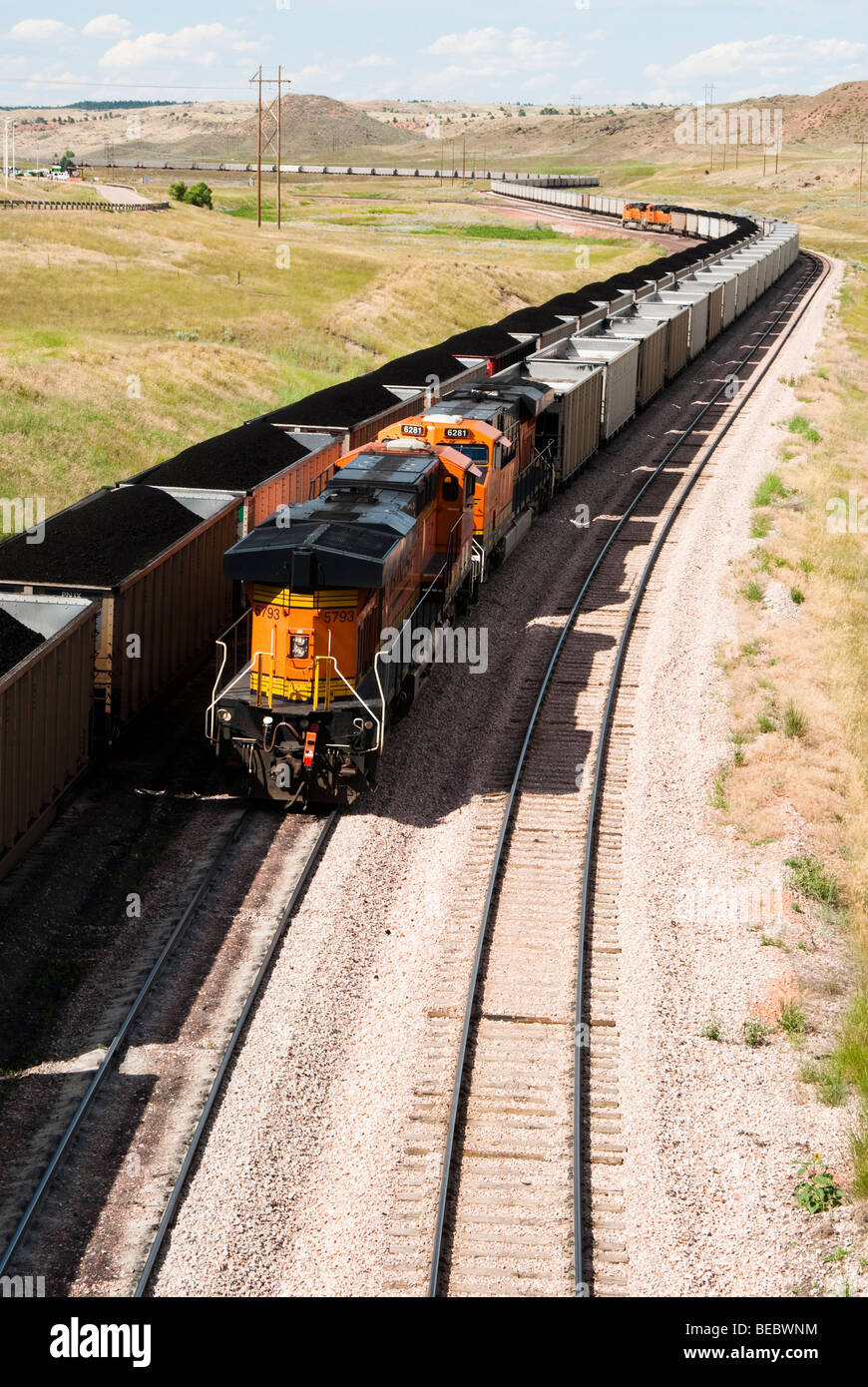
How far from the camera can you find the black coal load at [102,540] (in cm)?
1967

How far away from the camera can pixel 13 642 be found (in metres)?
17.4

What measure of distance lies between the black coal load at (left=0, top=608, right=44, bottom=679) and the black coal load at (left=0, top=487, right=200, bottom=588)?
140cm

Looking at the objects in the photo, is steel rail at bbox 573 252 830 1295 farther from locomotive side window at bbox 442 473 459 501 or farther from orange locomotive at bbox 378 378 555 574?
locomotive side window at bbox 442 473 459 501

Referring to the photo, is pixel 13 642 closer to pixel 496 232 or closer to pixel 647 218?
pixel 496 232

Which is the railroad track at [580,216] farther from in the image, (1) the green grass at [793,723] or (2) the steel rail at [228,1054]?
(2) the steel rail at [228,1054]

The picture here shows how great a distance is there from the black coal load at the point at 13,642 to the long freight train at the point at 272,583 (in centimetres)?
3

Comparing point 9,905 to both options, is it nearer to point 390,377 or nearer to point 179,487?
point 179,487

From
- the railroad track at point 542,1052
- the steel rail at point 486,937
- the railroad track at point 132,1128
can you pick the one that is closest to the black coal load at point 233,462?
the steel rail at point 486,937

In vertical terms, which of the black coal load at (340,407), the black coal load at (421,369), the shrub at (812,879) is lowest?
the shrub at (812,879)

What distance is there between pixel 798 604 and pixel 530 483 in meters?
7.32

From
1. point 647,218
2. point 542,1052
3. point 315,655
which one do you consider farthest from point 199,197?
point 542,1052

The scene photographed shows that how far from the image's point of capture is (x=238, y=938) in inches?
658

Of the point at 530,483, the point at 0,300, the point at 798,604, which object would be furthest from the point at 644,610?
the point at 0,300

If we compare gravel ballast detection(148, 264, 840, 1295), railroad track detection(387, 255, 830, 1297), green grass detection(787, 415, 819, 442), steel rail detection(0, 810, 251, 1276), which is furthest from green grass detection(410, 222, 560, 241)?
steel rail detection(0, 810, 251, 1276)
